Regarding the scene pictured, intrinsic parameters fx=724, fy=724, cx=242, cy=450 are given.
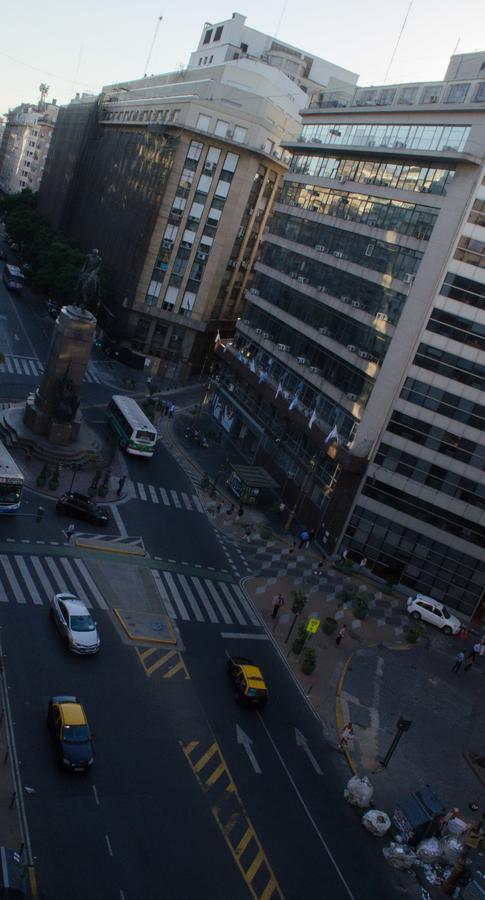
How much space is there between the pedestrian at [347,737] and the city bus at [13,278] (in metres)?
99.1

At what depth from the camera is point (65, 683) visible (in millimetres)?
36812

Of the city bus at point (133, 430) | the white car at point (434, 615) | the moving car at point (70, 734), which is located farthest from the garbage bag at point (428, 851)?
the city bus at point (133, 430)

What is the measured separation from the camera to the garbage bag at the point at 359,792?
35.7 meters

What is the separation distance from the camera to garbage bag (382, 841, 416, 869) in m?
33.2

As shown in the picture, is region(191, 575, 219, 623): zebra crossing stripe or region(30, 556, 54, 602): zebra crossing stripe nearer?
region(30, 556, 54, 602): zebra crossing stripe

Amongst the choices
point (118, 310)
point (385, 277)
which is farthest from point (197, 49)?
point (385, 277)

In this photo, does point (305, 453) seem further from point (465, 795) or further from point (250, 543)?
point (465, 795)

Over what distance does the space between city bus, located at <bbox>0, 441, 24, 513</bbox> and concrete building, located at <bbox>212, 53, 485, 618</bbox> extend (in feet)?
91.1

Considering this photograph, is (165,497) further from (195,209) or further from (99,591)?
(195,209)

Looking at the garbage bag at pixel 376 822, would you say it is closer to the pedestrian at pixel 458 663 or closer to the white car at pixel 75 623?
the white car at pixel 75 623

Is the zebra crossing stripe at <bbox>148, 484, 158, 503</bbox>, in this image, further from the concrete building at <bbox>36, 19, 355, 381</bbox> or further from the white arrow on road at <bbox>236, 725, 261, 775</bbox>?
the concrete building at <bbox>36, 19, 355, 381</bbox>

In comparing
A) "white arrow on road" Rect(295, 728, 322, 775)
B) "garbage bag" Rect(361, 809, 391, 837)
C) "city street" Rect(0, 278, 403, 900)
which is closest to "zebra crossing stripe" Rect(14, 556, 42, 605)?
"city street" Rect(0, 278, 403, 900)

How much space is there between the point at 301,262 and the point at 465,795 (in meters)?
56.4

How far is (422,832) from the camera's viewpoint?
34.6 meters
